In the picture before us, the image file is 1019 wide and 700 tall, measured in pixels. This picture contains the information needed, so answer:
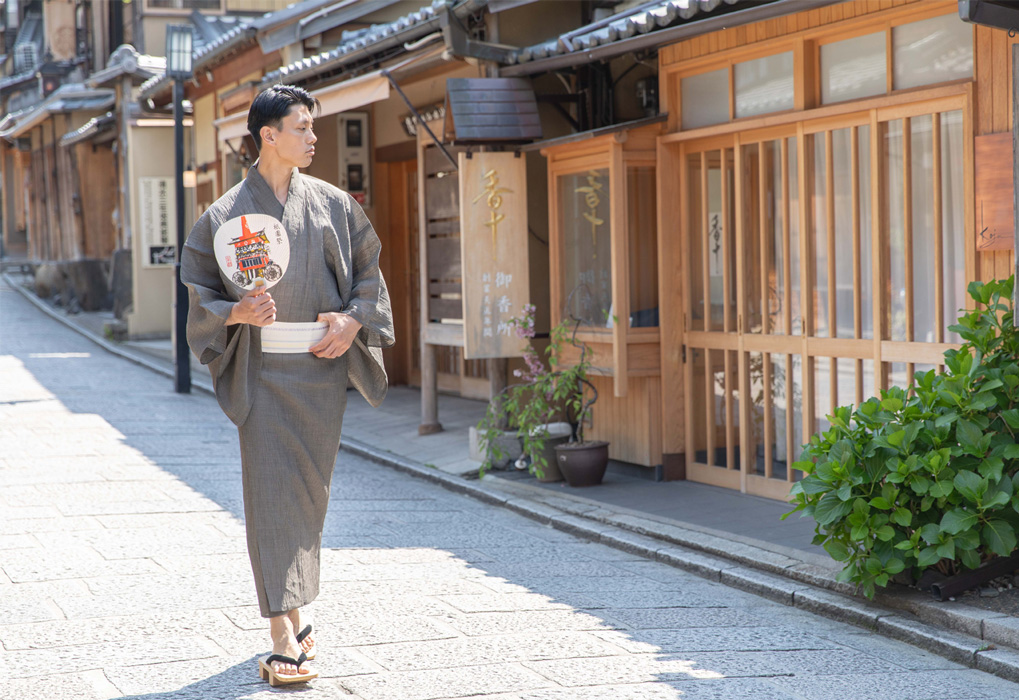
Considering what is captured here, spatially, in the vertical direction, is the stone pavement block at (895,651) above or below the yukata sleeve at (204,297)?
below

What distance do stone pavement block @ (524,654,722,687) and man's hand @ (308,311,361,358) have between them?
1.51m

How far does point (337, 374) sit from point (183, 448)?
6381 millimetres

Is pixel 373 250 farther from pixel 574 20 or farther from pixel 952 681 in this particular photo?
pixel 574 20

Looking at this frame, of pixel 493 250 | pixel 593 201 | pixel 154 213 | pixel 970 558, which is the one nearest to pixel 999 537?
pixel 970 558

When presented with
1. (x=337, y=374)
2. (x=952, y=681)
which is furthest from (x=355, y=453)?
(x=952, y=681)

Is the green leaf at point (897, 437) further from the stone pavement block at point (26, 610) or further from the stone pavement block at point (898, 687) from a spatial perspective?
the stone pavement block at point (26, 610)

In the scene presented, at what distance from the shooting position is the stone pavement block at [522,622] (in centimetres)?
508

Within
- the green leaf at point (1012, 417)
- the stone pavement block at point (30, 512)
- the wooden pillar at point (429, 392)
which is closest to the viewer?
the green leaf at point (1012, 417)

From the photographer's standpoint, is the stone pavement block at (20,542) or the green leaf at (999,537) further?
the stone pavement block at (20,542)

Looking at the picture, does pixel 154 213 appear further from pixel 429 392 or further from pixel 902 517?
pixel 902 517

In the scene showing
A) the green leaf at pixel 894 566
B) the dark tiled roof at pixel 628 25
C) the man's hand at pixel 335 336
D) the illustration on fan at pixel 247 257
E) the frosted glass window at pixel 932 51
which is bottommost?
the green leaf at pixel 894 566

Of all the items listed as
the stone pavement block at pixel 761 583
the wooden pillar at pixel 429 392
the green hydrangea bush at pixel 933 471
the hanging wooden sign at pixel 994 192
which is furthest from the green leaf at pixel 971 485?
the wooden pillar at pixel 429 392

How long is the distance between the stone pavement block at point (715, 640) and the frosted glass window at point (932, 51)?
325cm

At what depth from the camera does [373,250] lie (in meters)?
4.66
